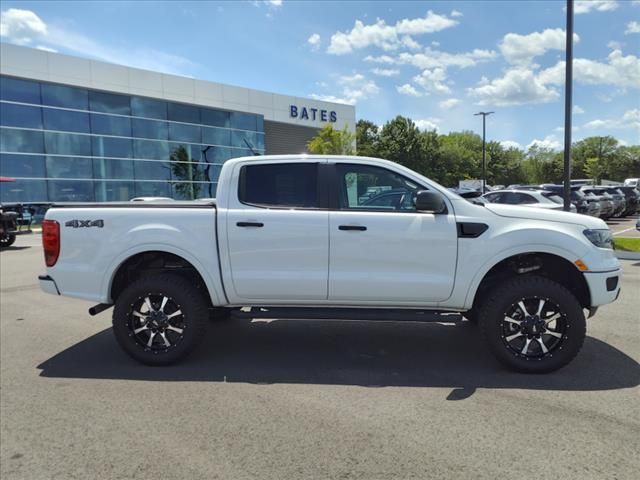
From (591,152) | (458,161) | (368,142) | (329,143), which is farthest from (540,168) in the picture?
(329,143)

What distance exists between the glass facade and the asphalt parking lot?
2229cm

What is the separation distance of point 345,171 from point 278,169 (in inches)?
25.5

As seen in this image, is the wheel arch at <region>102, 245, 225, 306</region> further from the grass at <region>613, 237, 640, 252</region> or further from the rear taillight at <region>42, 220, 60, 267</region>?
the grass at <region>613, 237, 640, 252</region>

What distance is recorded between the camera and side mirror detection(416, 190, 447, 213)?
4.30 metres

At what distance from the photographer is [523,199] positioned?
1390cm

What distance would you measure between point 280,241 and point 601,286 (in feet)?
9.44

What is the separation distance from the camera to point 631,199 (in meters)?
24.5

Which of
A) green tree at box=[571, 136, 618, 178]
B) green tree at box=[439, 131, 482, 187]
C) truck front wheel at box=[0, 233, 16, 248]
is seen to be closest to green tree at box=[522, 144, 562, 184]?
green tree at box=[571, 136, 618, 178]

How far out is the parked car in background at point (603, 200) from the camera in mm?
20156

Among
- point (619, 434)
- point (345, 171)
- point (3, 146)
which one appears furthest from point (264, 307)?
point (3, 146)

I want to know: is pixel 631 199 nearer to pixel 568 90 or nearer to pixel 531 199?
pixel 531 199

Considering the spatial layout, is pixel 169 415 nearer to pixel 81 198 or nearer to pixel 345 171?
pixel 345 171

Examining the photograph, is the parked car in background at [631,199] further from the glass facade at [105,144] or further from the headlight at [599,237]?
the headlight at [599,237]

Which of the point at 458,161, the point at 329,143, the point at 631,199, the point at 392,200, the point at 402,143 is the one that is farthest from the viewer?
the point at 458,161
